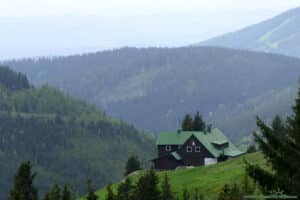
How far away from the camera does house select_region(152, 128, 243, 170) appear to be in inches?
4222

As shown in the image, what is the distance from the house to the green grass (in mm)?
8384

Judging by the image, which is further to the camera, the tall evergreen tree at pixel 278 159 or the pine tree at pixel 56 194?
the pine tree at pixel 56 194

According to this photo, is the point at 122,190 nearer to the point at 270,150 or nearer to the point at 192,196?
the point at 192,196

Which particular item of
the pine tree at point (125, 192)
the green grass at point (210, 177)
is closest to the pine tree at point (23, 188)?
the pine tree at point (125, 192)

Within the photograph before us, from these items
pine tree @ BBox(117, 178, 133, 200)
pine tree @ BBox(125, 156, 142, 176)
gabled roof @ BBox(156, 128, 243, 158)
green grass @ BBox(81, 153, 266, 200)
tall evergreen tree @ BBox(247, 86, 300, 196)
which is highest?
gabled roof @ BBox(156, 128, 243, 158)

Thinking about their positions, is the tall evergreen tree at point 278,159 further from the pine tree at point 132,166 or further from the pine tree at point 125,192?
the pine tree at point 132,166

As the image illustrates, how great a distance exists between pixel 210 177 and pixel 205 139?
22468 millimetres

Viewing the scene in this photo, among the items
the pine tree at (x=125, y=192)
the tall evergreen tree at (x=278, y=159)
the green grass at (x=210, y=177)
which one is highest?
the green grass at (x=210, y=177)

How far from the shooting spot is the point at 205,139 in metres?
108

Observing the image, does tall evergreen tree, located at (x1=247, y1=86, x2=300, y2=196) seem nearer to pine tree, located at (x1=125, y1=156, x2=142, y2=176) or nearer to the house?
the house

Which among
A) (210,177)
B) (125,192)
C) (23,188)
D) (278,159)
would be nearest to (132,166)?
(210,177)

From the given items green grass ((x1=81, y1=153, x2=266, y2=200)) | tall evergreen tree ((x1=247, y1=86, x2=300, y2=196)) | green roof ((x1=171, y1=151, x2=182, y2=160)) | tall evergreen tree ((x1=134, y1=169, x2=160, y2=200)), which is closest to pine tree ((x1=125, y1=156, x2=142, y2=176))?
green roof ((x1=171, y1=151, x2=182, y2=160))

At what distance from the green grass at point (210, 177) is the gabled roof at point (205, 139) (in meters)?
9.77

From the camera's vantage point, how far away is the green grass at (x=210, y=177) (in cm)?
7762
